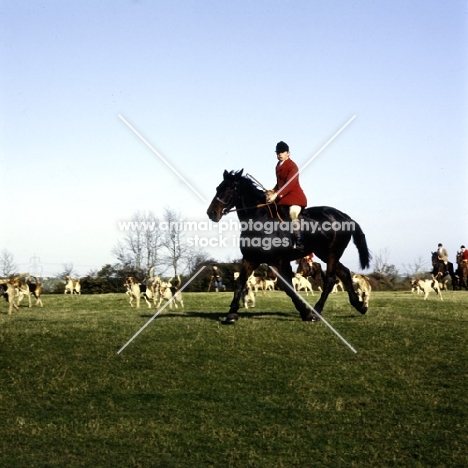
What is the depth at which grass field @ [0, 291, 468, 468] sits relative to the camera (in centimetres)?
871

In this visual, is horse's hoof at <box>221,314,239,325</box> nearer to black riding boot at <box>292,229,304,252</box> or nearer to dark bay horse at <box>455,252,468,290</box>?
black riding boot at <box>292,229,304,252</box>

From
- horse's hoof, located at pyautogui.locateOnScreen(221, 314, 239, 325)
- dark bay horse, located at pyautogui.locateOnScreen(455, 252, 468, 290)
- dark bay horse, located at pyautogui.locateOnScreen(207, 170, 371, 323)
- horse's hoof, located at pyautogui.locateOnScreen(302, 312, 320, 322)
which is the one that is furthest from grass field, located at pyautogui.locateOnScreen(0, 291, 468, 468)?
dark bay horse, located at pyautogui.locateOnScreen(455, 252, 468, 290)

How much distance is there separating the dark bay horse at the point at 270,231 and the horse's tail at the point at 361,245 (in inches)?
40.4

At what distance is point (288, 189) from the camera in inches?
622

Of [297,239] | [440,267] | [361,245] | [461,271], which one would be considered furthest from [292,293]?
[461,271]

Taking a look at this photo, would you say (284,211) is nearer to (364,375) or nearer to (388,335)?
(388,335)

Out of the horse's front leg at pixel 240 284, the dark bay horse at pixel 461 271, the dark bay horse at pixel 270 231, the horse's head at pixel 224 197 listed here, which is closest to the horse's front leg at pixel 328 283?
the dark bay horse at pixel 270 231

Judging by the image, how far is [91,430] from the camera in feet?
31.0

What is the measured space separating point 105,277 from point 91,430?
4365 centimetres

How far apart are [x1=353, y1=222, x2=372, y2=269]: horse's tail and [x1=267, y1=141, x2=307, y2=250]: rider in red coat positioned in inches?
89.8

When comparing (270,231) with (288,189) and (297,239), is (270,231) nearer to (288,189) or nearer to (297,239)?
(297,239)

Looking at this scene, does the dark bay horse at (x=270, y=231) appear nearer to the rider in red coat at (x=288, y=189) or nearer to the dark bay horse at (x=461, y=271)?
the rider in red coat at (x=288, y=189)

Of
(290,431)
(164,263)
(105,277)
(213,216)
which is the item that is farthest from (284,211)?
(164,263)

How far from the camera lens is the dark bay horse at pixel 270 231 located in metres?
15.6
